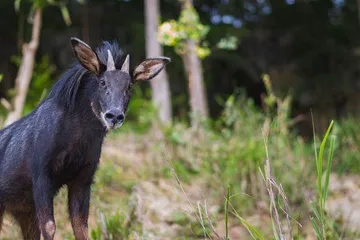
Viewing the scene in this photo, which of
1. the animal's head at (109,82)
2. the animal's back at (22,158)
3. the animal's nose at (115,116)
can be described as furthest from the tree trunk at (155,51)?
the animal's nose at (115,116)

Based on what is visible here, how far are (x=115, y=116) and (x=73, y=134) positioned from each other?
1.51 feet

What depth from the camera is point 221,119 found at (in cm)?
751

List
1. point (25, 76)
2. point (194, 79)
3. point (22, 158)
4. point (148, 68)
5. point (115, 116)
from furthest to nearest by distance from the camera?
point (194, 79) < point (25, 76) < point (22, 158) < point (148, 68) < point (115, 116)

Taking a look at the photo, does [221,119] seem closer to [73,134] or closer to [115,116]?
[73,134]

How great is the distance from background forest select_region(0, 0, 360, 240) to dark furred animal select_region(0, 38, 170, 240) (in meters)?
0.51

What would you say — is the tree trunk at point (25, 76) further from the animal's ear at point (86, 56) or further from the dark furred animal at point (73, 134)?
the animal's ear at point (86, 56)

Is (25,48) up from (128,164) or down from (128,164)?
up

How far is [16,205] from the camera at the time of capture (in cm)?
393

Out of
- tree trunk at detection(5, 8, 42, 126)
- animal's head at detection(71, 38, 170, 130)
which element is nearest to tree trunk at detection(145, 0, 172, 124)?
tree trunk at detection(5, 8, 42, 126)

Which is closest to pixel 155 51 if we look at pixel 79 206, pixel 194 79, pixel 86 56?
pixel 194 79

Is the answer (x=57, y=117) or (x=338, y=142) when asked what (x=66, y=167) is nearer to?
(x=57, y=117)

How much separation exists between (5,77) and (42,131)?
1177cm

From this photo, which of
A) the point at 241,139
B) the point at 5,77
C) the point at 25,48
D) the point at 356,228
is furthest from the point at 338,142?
the point at 5,77

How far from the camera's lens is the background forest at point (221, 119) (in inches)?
205
